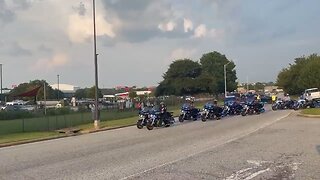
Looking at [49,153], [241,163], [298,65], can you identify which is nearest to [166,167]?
[241,163]

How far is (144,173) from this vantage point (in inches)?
472

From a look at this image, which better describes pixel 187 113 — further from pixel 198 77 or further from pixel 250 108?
pixel 198 77

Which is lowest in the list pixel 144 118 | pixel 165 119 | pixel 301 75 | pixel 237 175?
pixel 237 175

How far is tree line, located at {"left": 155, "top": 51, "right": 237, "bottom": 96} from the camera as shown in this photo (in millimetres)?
134625

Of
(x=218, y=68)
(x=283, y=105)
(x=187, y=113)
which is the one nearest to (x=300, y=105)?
(x=283, y=105)

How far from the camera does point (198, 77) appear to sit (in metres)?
137

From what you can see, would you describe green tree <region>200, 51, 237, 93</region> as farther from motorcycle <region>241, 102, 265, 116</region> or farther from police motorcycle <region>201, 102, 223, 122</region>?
police motorcycle <region>201, 102, 223, 122</region>

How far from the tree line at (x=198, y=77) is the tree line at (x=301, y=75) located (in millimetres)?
15966

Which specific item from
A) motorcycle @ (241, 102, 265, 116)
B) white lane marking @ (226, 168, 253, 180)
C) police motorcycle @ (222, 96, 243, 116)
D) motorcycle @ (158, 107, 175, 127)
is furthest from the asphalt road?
police motorcycle @ (222, 96, 243, 116)

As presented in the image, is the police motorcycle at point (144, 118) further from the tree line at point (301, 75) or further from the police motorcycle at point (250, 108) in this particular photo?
the tree line at point (301, 75)

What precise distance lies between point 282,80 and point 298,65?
6.83 meters

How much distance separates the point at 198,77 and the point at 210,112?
99011 millimetres

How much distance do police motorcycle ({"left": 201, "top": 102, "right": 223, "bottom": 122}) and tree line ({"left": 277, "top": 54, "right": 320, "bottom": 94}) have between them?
65521 mm

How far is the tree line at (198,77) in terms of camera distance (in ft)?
442
